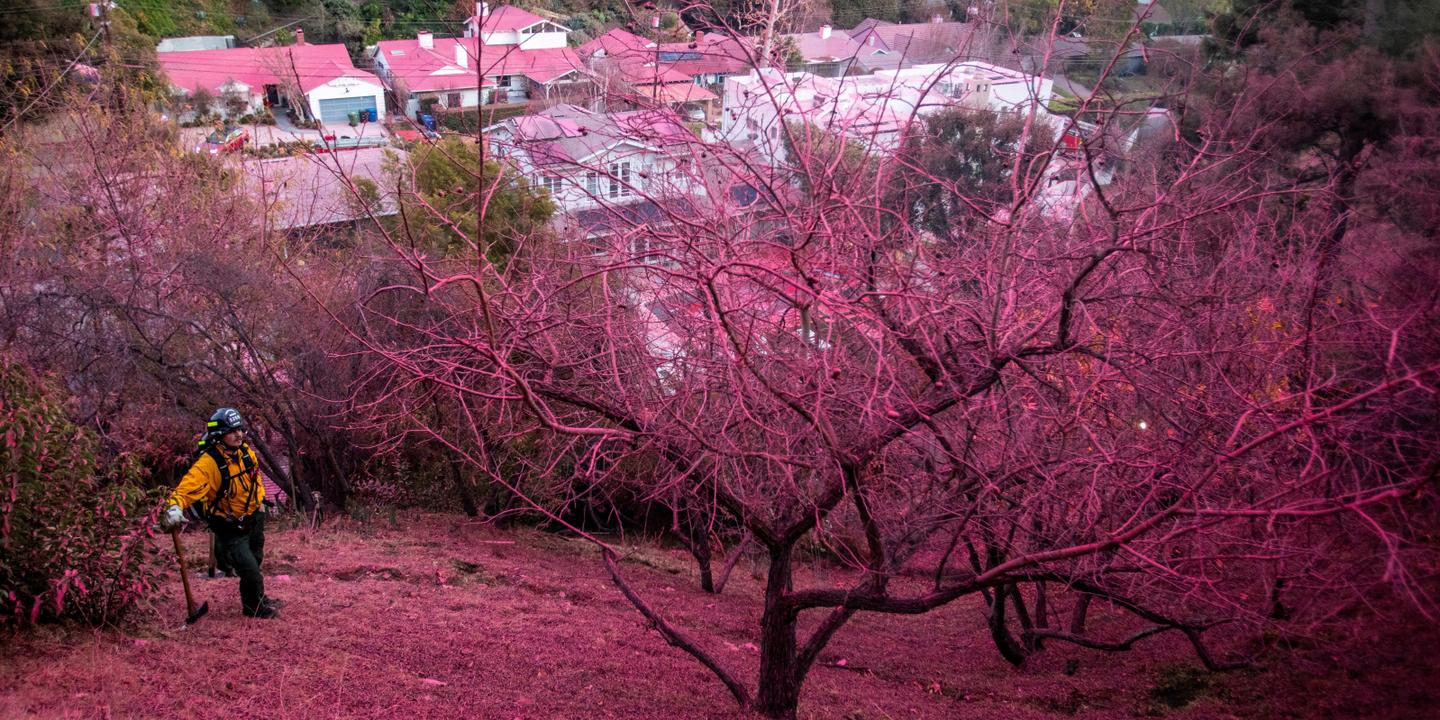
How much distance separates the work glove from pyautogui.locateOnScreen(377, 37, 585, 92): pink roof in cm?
301

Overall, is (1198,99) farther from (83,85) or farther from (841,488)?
(83,85)

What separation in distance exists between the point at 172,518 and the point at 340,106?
27212mm

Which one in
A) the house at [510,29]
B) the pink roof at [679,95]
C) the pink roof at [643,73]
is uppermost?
the house at [510,29]

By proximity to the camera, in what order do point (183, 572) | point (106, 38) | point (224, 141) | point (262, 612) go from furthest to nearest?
point (106, 38) → point (224, 141) → point (262, 612) → point (183, 572)

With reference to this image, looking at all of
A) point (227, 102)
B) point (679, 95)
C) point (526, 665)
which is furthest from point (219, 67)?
point (526, 665)

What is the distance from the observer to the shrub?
194 inches

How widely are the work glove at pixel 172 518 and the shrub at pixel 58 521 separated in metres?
0.11

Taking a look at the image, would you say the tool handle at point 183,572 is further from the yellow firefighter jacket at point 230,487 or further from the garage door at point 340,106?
the garage door at point 340,106

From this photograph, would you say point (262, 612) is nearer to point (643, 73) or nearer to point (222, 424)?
point (222, 424)

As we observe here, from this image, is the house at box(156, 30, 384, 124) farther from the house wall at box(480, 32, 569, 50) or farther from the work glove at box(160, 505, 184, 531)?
the work glove at box(160, 505, 184, 531)

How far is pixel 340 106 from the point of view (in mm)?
29719

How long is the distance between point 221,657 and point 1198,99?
55.6ft

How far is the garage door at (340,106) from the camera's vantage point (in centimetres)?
2845

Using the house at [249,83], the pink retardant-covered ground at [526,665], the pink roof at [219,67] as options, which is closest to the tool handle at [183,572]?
the pink retardant-covered ground at [526,665]
